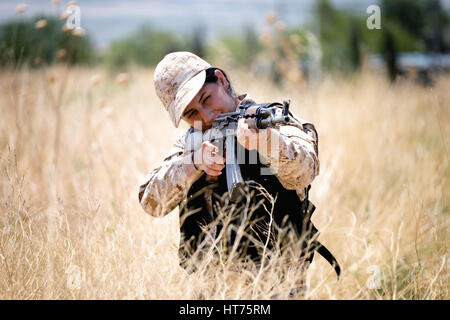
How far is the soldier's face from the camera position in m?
1.59

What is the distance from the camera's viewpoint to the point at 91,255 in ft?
5.68

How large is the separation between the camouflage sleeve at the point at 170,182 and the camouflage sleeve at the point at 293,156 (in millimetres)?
280

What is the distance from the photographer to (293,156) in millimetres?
1476

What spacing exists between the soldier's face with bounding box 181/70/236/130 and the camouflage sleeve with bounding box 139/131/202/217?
127mm

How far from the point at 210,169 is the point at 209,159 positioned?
4 centimetres

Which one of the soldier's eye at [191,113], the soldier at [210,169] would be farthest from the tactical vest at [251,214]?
the soldier's eye at [191,113]

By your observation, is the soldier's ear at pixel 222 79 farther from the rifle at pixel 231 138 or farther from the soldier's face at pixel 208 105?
the rifle at pixel 231 138

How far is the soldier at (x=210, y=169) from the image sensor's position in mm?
1522

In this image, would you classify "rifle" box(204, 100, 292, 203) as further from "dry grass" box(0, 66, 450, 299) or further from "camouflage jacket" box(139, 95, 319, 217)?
"dry grass" box(0, 66, 450, 299)

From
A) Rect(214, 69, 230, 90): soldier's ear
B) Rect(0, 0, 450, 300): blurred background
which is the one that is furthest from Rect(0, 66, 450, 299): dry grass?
Rect(214, 69, 230, 90): soldier's ear

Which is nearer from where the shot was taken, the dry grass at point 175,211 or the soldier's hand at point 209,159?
the soldier's hand at point 209,159
